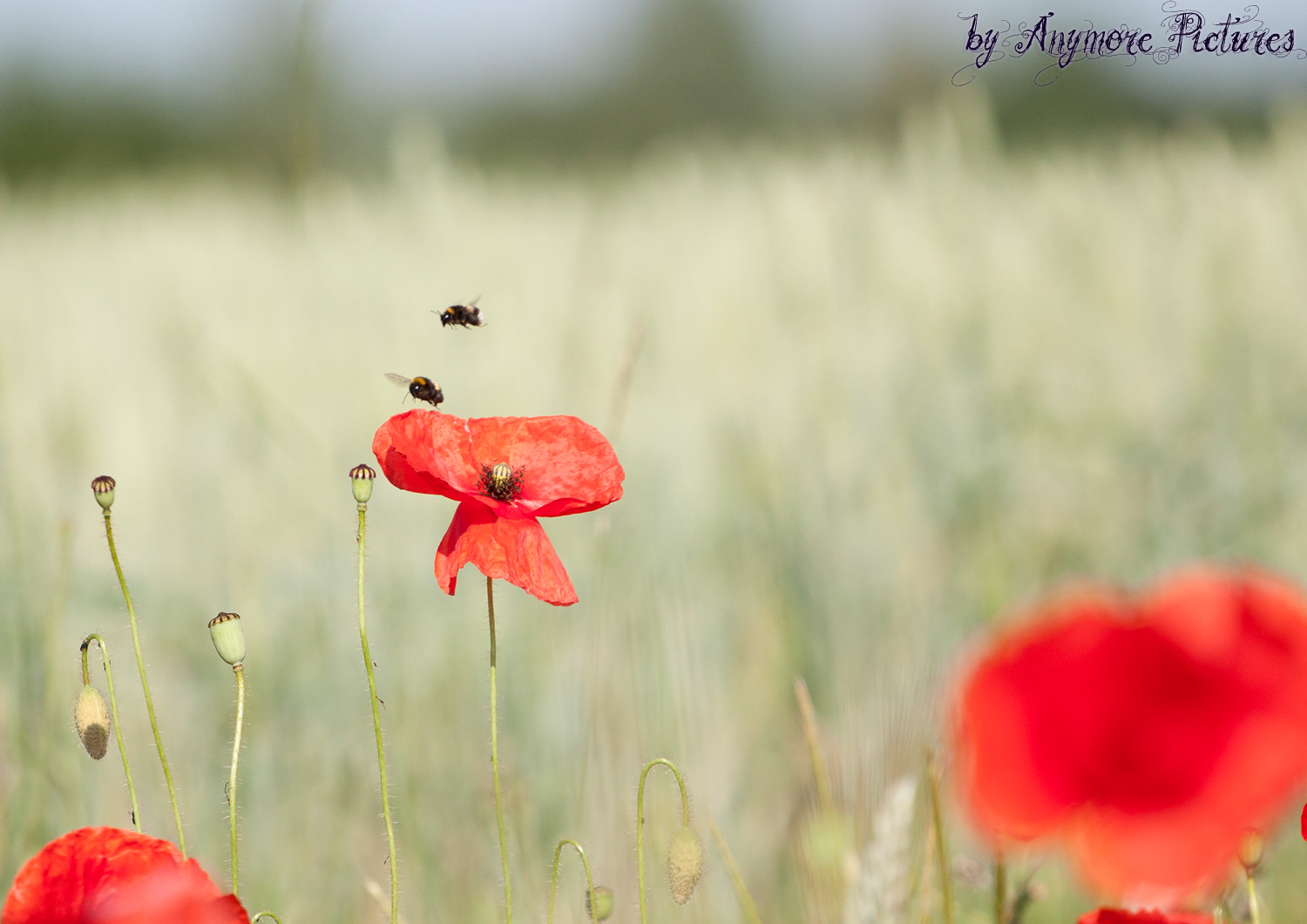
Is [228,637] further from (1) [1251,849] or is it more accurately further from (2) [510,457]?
(1) [1251,849]

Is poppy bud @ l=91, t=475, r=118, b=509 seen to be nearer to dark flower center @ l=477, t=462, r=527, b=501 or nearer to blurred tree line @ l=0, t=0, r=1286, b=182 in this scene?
dark flower center @ l=477, t=462, r=527, b=501

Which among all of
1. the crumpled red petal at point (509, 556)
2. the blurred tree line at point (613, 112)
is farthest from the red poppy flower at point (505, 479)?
the blurred tree line at point (613, 112)

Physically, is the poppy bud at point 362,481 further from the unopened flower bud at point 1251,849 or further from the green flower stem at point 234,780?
the unopened flower bud at point 1251,849

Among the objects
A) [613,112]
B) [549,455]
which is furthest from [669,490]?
[613,112]

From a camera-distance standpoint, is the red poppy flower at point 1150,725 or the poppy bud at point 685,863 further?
the poppy bud at point 685,863

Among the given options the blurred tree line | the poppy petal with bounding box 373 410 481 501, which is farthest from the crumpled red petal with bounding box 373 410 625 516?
the blurred tree line

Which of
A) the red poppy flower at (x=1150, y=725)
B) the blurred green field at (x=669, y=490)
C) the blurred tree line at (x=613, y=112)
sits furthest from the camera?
the blurred tree line at (x=613, y=112)

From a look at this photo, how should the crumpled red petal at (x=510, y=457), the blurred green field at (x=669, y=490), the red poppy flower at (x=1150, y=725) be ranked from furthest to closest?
the blurred green field at (x=669, y=490) → the crumpled red petal at (x=510, y=457) → the red poppy flower at (x=1150, y=725)
